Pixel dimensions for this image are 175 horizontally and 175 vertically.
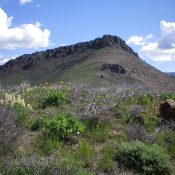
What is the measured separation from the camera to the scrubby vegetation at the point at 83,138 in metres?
6.67

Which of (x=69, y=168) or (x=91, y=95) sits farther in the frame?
(x=91, y=95)

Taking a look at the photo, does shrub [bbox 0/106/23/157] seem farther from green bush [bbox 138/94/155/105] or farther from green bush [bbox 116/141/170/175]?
green bush [bbox 138/94/155/105]

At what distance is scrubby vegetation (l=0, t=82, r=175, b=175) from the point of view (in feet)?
21.9

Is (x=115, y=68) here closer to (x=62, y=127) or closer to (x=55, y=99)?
(x=55, y=99)

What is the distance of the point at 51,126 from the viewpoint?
7.95 metres

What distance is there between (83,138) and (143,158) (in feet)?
4.67

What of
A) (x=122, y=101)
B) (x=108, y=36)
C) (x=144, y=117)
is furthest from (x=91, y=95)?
(x=108, y=36)

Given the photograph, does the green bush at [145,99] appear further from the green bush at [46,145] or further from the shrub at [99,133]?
the green bush at [46,145]

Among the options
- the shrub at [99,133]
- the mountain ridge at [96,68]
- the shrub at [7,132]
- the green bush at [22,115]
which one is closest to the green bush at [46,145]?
the shrub at [7,132]

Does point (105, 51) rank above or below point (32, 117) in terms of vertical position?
above

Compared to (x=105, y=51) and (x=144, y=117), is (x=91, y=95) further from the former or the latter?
(x=105, y=51)

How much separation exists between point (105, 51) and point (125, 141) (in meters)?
166

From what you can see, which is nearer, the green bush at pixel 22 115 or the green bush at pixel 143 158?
the green bush at pixel 143 158

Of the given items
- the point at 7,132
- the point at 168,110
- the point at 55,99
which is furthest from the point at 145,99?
the point at 7,132
